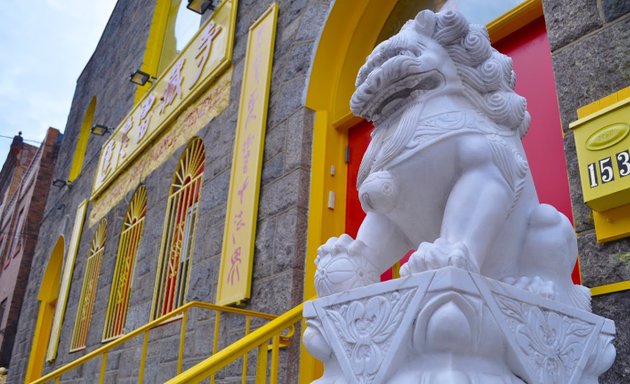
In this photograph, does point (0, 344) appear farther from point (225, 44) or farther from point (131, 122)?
point (225, 44)

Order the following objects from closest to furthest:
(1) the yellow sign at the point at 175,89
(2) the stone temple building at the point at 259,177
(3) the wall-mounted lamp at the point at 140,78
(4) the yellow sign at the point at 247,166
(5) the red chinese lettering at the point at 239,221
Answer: (2) the stone temple building at the point at 259,177
(4) the yellow sign at the point at 247,166
(5) the red chinese lettering at the point at 239,221
(1) the yellow sign at the point at 175,89
(3) the wall-mounted lamp at the point at 140,78

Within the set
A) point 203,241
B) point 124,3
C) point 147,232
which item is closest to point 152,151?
point 147,232

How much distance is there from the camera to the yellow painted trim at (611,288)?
5.39 ft

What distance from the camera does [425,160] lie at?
1200mm

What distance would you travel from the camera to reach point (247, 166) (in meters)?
3.72

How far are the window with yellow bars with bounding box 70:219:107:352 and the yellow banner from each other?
299 millimetres

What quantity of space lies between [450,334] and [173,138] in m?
4.69

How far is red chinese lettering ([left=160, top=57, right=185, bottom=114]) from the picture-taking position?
5.44 m

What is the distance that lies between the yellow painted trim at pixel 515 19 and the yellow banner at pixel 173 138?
7.81 feet

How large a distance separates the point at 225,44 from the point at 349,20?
1.46 meters

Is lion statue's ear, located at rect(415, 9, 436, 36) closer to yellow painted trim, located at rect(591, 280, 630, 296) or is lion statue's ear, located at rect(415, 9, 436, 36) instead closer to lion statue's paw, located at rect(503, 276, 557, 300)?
lion statue's paw, located at rect(503, 276, 557, 300)

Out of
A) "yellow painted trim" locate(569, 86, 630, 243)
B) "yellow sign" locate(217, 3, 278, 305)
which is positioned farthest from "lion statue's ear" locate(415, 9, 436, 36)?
"yellow sign" locate(217, 3, 278, 305)

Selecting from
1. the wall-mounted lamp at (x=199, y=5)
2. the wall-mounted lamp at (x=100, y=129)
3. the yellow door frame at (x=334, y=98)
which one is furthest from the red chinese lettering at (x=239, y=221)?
the wall-mounted lamp at (x=100, y=129)

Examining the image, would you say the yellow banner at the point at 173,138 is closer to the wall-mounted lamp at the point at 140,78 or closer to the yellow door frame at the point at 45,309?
the wall-mounted lamp at the point at 140,78
